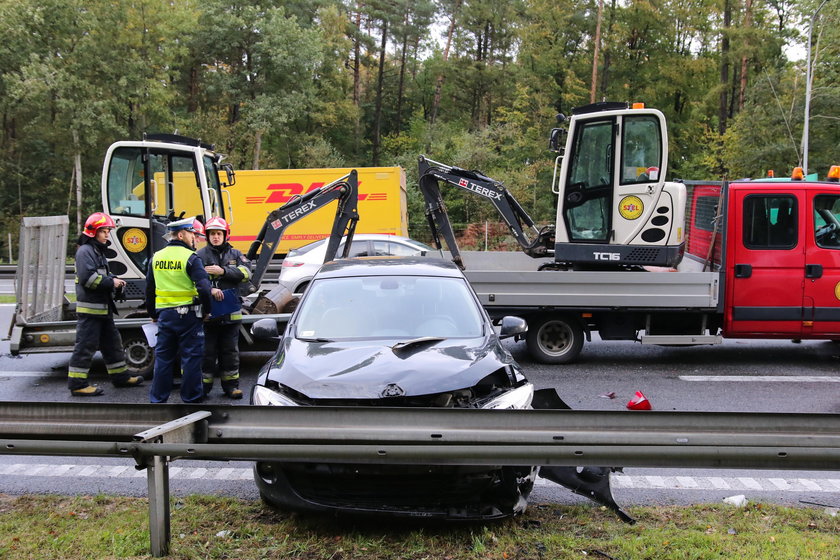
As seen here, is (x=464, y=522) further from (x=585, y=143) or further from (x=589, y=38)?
(x=589, y=38)

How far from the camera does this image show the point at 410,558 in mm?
3852

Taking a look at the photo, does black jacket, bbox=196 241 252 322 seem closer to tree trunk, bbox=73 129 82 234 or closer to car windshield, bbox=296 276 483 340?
car windshield, bbox=296 276 483 340

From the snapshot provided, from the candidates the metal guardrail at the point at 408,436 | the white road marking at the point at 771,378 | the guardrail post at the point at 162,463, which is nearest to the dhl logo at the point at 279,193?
the white road marking at the point at 771,378

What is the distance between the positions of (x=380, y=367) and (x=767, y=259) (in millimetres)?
6416

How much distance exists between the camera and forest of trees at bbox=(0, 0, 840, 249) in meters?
32.5

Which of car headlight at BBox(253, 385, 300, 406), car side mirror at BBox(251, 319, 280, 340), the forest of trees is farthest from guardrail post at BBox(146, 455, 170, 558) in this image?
the forest of trees

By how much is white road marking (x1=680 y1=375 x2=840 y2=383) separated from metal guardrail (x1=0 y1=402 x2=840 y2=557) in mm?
5409

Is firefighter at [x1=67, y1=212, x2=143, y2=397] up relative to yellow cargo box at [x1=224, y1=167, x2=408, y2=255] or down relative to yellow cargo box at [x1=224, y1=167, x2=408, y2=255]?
down

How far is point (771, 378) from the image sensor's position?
8727 mm

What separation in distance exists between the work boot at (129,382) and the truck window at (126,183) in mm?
2507

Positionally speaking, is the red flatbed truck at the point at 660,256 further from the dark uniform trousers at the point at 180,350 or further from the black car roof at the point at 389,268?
the dark uniform trousers at the point at 180,350

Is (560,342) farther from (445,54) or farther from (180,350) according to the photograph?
(445,54)

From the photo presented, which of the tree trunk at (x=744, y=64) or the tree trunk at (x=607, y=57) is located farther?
the tree trunk at (x=607, y=57)

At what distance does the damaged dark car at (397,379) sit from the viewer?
3990 mm
